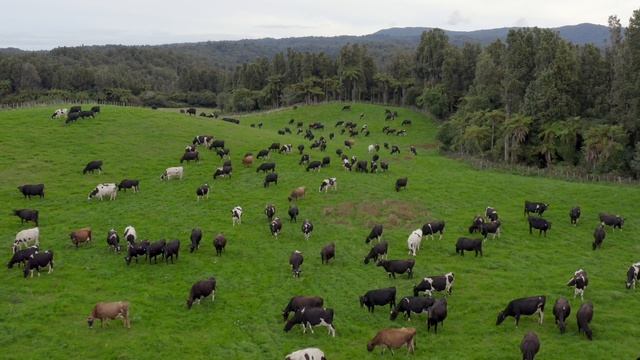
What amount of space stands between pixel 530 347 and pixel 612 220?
22.3 m

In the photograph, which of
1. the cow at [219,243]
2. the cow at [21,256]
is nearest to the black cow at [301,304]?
the cow at [219,243]

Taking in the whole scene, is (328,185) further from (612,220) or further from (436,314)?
(436,314)

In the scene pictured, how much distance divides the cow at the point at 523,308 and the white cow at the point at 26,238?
2691cm

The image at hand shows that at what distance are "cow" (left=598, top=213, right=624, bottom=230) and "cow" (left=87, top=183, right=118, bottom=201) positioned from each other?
121 ft

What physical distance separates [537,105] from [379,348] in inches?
2213

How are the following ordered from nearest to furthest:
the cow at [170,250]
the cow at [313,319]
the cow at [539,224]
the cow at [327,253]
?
1. the cow at [313,319]
2. the cow at [170,250]
3. the cow at [327,253]
4. the cow at [539,224]

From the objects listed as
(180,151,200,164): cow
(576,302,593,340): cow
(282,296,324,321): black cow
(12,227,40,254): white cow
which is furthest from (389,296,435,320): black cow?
(180,151,200,164): cow

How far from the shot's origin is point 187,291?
26.2 meters

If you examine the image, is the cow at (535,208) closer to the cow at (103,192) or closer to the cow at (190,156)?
the cow at (190,156)

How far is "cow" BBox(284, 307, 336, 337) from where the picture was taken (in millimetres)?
22078

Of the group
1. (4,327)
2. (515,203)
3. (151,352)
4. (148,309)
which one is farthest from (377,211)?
(4,327)

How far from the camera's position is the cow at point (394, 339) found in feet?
66.7

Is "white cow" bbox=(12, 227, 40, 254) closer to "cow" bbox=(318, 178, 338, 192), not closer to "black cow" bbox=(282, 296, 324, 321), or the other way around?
"black cow" bbox=(282, 296, 324, 321)

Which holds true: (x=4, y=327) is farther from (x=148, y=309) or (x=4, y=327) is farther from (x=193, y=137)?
(x=193, y=137)
